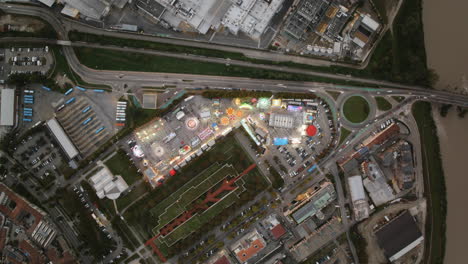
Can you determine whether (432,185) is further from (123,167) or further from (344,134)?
(123,167)

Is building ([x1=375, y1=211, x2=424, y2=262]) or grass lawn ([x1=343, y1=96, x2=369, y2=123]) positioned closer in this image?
building ([x1=375, y1=211, x2=424, y2=262])

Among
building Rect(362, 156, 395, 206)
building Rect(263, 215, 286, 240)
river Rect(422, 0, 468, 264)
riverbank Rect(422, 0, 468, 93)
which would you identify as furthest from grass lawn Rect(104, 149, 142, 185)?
riverbank Rect(422, 0, 468, 93)

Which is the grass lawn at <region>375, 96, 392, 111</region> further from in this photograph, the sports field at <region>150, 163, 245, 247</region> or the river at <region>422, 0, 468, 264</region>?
the sports field at <region>150, 163, 245, 247</region>

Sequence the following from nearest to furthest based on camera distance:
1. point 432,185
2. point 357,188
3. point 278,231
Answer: point 357,188, point 278,231, point 432,185

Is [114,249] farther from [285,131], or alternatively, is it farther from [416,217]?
[416,217]

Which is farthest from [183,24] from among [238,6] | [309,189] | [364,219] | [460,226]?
[460,226]

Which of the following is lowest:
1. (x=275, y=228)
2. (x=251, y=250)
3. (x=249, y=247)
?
(x=251, y=250)

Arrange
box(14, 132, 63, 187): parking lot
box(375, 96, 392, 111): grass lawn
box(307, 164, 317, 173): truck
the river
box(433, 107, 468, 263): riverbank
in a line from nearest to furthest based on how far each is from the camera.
Result: the river
box(433, 107, 468, 263): riverbank
box(375, 96, 392, 111): grass lawn
box(307, 164, 317, 173): truck
box(14, 132, 63, 187): parking lot

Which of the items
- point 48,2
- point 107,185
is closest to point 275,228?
point 107,185
